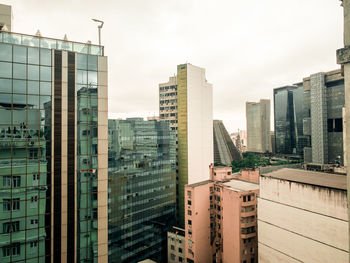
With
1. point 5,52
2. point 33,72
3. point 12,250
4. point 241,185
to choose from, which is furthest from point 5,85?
point 241,185

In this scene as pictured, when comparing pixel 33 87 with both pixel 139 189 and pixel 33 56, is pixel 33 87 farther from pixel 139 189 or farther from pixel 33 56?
pixel 139 189

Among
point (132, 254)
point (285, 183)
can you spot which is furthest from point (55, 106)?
point (132, 254)

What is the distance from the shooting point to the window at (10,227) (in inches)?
688

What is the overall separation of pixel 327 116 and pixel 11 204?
112m

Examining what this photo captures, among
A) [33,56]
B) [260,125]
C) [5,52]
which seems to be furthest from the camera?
[260,125]

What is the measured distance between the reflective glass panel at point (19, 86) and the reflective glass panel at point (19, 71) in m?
0.33

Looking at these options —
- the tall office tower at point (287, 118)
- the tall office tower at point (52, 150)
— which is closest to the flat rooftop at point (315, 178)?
the tall office tower at point (52, 150)

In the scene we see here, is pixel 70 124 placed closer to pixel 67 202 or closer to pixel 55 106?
pixel 55 106

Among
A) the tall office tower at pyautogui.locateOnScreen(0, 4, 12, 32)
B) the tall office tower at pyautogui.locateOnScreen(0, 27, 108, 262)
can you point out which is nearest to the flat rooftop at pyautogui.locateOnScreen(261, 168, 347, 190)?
the tall office tower at pyautogui.locateOnScreen(0, 27, 108, 262)

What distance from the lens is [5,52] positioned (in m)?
18.1

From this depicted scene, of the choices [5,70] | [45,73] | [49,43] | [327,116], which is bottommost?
[5,70]

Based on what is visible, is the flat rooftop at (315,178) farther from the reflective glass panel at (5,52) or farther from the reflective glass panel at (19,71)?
Answer: the reflective glass panel at (5,52)

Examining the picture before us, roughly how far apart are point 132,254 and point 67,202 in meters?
36.7

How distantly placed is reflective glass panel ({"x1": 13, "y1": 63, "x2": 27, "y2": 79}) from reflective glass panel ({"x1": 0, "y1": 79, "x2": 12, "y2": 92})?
2.12 ft
